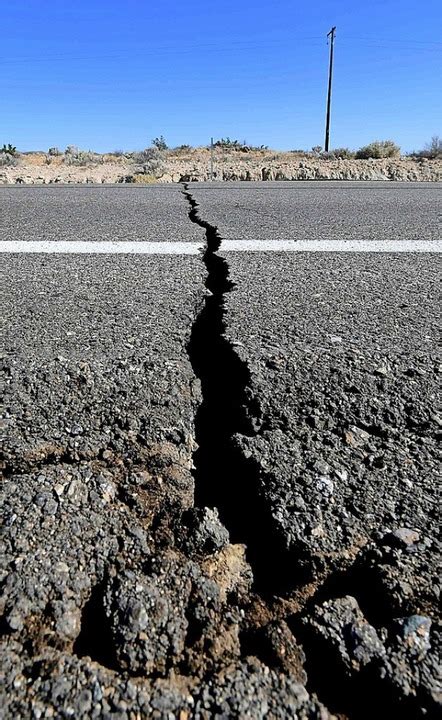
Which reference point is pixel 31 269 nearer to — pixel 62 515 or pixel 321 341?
pixel 321 341

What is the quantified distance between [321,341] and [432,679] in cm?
110

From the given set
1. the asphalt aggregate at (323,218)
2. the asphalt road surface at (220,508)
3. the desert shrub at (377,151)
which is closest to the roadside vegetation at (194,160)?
the desert shrub at (377,151)

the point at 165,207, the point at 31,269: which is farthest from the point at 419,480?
the point at 165,207

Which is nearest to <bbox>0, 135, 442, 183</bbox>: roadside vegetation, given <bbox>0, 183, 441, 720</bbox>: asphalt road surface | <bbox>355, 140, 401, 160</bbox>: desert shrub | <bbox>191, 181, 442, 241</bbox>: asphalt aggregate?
<bbox>355, 140, 401, 160</bbox>: desert shrub

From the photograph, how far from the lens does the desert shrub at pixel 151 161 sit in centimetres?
1664

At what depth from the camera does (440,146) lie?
76.1 feet

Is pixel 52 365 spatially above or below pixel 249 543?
above

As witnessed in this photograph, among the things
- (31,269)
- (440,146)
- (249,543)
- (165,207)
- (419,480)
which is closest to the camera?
(249,543)

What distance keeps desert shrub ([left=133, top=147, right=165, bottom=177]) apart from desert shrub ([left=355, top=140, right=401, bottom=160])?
27.4ft

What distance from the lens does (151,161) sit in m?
19.2

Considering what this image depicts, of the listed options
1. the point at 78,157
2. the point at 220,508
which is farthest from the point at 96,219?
the point at 78,157

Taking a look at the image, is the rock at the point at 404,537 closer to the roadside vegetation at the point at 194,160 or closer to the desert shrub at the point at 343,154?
the roadside vegetation at the point at 194,160

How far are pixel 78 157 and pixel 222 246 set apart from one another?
72.5ft

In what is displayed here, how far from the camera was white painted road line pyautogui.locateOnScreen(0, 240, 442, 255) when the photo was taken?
3.01m
